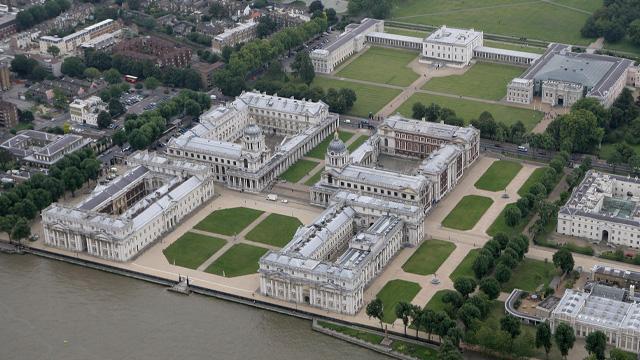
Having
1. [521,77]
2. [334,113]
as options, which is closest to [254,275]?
[334,113]

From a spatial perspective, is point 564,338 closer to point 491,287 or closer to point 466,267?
point 491,287

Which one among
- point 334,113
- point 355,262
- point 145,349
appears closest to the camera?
point 145,349

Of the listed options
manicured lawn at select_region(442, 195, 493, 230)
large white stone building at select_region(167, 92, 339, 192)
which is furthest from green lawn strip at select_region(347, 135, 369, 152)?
manicured lawn at select_region(442, 195, 493, 230)

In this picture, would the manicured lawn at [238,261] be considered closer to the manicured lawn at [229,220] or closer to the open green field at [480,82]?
the manicured lawn at [229,220]

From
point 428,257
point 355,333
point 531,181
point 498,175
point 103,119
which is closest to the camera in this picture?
point 355,333

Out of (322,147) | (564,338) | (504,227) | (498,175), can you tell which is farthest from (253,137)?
(564,338)

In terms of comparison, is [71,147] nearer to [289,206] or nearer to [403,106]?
[289,206]

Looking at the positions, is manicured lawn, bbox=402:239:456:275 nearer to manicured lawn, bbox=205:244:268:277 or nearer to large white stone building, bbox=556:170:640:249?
large white stone building, bbox=556:170:640:249
